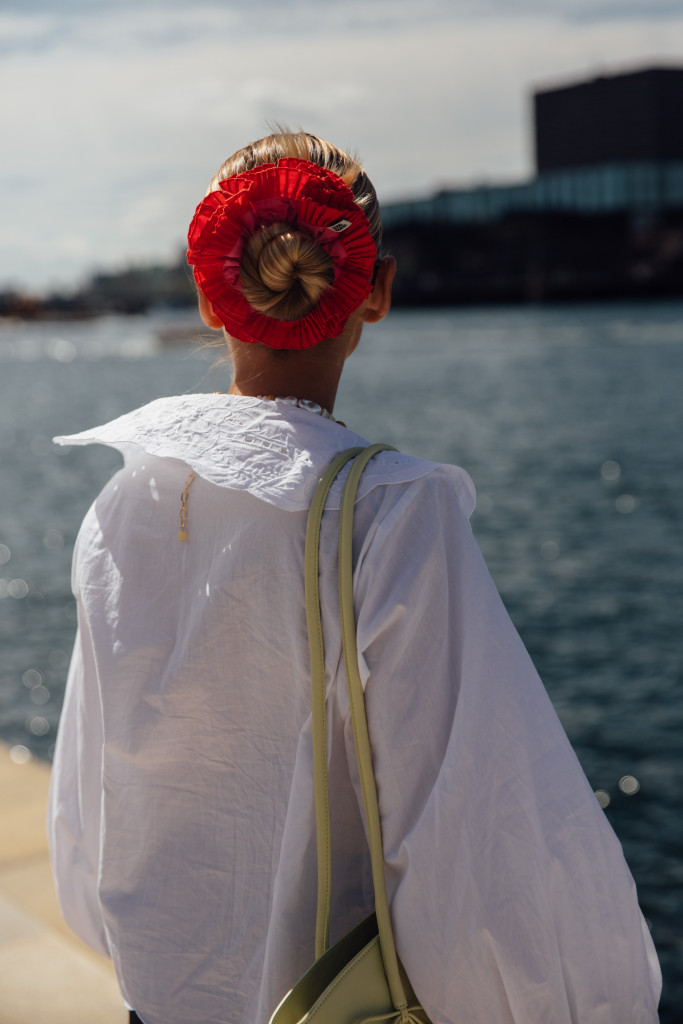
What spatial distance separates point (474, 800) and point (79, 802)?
688mm

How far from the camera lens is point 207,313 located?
146cm

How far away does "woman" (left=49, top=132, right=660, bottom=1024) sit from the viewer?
1170 millimetres

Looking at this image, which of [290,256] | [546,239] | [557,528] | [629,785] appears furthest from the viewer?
[546,239]

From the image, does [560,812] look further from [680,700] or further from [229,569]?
[680,700]

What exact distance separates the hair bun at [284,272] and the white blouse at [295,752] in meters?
0.12

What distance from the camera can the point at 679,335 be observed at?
198 ft

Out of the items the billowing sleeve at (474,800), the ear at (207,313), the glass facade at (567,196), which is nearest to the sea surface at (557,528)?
the ear at (207,313)

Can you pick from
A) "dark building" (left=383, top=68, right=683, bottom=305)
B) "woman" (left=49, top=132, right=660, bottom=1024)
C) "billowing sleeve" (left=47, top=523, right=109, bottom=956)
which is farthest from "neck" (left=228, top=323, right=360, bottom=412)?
"dark building" (left=383, top=68, right=683, bottom=305)

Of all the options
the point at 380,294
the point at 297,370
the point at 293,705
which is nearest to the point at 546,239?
the point at 380,294

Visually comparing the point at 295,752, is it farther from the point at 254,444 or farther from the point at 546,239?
the point at 546,239

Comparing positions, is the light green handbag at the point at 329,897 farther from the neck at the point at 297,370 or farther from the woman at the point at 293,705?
the neck at the point at 297,370

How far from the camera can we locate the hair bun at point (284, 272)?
50.2 inches

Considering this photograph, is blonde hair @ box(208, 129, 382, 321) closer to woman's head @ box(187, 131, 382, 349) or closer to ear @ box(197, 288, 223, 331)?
woman's head @ box(187, 131, 382, 349)

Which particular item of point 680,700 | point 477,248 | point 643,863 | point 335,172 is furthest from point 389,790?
point 477,248
